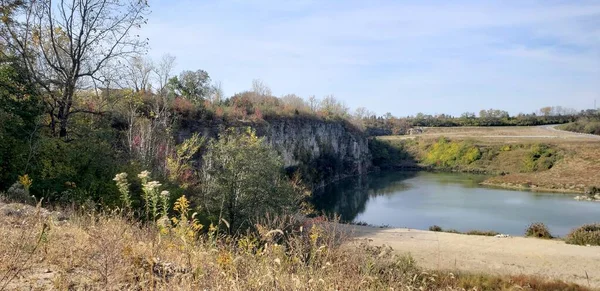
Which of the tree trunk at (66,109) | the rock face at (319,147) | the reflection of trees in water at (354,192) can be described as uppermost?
the tree trunk at (66,109)

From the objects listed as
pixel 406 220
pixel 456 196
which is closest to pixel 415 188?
pixel 456 196

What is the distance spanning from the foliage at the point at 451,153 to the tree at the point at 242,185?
6294 cm

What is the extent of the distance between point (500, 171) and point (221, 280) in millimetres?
68164

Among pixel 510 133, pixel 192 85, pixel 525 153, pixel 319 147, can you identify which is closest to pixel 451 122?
pixel 510 133

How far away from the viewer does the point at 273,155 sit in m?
15.6

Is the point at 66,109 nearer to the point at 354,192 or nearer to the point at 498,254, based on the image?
the point at 498,254

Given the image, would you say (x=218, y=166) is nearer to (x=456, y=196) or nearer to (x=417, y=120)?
(x=456, y=196)

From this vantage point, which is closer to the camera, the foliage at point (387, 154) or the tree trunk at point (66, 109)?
the tree trunk at point (66, 109)

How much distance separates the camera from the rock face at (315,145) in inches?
1602

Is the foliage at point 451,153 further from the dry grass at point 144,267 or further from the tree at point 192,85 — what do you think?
the dry grass at point 144,267

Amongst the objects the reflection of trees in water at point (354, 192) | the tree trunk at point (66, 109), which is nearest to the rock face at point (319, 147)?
the reflection of trees in water at point (354, 192)

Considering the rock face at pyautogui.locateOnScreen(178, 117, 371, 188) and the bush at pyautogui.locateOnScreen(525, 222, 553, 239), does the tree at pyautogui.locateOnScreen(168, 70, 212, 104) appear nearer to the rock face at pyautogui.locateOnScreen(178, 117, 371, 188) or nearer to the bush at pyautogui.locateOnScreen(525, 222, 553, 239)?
the rock face at pyautogui.locateOnScreen(178, 117, 371, 188)

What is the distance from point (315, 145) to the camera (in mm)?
53406

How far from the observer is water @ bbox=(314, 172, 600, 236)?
29.6 m
